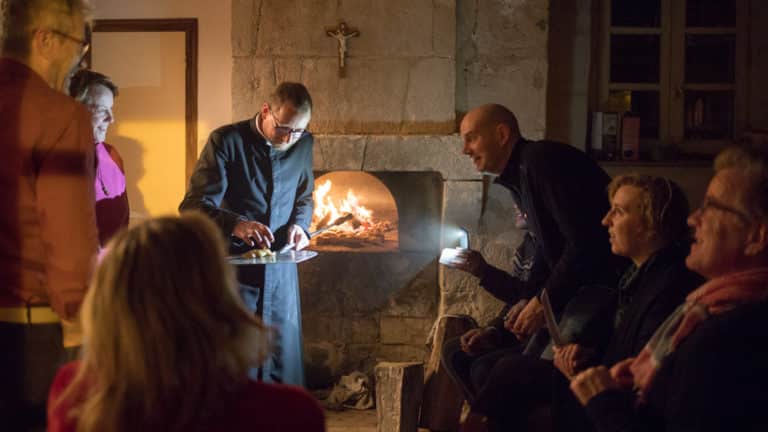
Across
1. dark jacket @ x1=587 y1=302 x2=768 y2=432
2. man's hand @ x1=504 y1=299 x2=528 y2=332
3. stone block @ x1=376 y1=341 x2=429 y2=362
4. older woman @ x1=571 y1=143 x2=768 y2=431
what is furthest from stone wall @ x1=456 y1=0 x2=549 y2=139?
dark jacket @ x1=587 y1=302 x2=768 y2=432

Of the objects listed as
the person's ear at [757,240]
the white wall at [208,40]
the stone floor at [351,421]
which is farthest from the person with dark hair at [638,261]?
the white wall at [208,40]

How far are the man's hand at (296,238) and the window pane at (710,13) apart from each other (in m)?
3.18

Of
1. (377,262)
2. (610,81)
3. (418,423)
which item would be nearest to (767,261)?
(418,423)

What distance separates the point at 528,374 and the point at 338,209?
99.4 inches

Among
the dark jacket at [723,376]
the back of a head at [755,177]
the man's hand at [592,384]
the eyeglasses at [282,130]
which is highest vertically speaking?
the eyeglasses at [282,130]

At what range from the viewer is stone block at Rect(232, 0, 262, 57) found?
543 centimetres

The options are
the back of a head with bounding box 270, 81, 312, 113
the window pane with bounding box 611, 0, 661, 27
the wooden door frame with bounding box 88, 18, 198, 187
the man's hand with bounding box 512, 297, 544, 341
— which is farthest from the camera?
the window pane with bounding box 611, 0, 661, 27

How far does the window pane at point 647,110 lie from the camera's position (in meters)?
6.11

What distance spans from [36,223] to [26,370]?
0.37 metres

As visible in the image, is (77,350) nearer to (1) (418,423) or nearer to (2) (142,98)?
(1) (418,423)

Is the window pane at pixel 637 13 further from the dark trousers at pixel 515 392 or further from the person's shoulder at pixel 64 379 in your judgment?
the person's shoulder at pixel 64 379

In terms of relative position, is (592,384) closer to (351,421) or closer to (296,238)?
(296,238)

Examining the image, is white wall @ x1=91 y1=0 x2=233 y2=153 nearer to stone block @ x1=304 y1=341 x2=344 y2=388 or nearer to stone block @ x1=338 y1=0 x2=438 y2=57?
stone block @ x1=338 y1=0 x2=438 y2=57

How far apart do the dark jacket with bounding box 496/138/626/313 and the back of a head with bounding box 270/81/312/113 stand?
4.28ft
